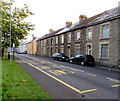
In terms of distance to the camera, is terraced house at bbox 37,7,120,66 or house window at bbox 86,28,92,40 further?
house window at bbox 86,28,92,40

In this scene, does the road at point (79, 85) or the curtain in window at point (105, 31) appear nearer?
the road at point (79, 85)

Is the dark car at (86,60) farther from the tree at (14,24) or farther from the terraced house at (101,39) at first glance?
the tree at (14,24)

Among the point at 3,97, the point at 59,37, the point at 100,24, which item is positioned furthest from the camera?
the point at 59,37

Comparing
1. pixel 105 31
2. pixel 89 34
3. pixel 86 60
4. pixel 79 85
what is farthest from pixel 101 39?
pixel 79 85

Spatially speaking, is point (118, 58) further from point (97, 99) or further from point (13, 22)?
point (13, 22)

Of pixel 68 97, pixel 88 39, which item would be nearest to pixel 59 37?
pixel 88 39

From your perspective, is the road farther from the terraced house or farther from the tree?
the tree

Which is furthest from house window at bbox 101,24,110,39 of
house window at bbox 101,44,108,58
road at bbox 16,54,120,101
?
road at bbox 16,54,120,101

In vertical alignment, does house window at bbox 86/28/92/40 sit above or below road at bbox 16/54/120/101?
above

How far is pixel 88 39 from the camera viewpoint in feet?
67.6

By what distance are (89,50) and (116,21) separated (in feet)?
21.3

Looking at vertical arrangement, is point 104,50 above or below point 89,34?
below

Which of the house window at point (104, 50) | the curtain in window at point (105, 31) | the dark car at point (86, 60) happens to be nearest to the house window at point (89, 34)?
the curtain in window at point (105, 31)

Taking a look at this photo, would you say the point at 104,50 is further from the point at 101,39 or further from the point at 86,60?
the point at 86,60
